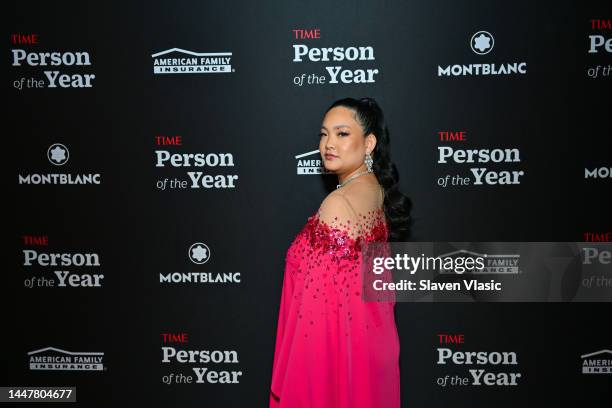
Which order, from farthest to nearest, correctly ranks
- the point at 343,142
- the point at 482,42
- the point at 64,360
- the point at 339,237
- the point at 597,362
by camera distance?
the point at 64,360 → the point at 597,362 → the point at 482,42 → the point at 343,142 → the point at 339,237

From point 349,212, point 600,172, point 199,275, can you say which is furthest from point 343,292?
point 600,172

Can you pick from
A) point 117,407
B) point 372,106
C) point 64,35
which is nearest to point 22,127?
point 64,35

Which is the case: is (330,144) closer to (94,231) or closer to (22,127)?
(94,231)

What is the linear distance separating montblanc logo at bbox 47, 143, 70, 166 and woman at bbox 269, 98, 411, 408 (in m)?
1.57

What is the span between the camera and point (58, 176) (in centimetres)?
292

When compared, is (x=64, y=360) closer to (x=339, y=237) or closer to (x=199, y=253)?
(x=199, y=253)

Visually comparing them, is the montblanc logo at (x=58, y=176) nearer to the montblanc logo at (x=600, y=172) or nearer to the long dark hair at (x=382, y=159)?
the long dark hair at (x=382, y=159)

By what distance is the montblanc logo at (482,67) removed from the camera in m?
2.70

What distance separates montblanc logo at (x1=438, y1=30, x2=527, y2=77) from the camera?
2695 millimetres

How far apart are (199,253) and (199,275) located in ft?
0.43

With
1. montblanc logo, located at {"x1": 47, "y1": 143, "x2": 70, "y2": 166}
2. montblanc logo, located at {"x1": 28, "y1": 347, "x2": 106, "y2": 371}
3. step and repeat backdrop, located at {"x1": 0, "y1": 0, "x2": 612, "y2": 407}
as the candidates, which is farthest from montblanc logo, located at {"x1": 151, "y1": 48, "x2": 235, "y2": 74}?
montblanc logo, located at {"x1": 28, "y1": 347, "x2": 106, "y2": 371}

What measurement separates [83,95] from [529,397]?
306 centimetres

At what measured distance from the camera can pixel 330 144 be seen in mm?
2180

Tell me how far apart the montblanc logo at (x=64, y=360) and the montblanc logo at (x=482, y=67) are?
2578mm
